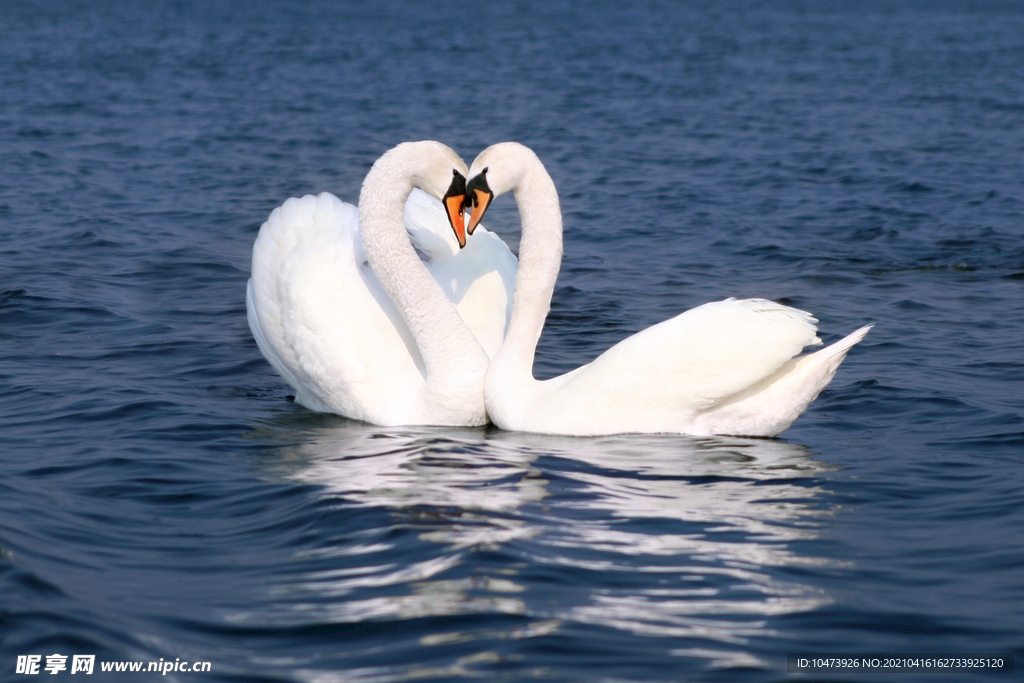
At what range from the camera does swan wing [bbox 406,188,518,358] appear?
7398 millimetres

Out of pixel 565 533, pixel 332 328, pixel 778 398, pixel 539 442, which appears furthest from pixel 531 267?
pixel 565 533

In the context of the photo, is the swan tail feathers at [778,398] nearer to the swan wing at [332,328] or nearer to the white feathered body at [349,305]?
the white feathered body at [349,305]

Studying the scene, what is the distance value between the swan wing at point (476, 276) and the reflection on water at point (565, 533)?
97 centimetres

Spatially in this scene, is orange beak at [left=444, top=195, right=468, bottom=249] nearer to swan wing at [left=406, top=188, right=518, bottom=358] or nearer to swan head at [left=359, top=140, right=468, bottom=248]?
swan head at [left=359, top=140, right=468, bottom=248]

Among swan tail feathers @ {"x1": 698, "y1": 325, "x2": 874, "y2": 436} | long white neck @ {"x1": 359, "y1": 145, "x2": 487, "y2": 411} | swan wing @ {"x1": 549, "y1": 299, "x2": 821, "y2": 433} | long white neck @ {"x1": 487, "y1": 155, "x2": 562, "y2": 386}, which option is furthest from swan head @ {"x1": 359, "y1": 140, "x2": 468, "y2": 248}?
swan tail feathers @ {"x1": 698, "y1": 325, "x2": 874, "y2": 436}

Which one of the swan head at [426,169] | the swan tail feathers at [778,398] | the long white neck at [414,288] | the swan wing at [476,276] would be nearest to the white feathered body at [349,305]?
the swan wing at [476,276]

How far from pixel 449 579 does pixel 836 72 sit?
78.6ft

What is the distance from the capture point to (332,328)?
6.79m

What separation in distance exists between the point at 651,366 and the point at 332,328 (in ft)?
6.26

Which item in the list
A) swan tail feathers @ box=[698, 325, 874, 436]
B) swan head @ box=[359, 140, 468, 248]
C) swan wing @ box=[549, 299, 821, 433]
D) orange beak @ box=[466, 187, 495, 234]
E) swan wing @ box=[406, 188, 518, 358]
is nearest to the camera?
swan wing @ box=[549, 299, 821, 433]

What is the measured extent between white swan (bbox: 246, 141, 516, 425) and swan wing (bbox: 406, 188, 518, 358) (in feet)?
0.04

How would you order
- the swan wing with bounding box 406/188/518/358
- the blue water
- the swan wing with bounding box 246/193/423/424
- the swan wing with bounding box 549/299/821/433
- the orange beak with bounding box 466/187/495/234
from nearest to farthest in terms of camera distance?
the blue water → the swan wing with bounding box 549/299/821/433 → the orange beak with bounding box 466/187/495/234 → the swan wing with bounding box 246/193/423/424 → the swan wing with bounding box 406/188/518/358

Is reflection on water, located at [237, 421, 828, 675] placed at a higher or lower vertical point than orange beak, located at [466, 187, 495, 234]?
lower

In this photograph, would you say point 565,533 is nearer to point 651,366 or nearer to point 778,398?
point 651,366
